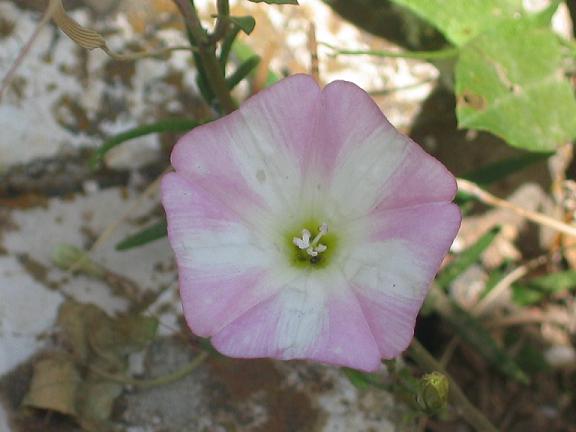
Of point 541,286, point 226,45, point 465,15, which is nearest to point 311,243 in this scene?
point 226,45

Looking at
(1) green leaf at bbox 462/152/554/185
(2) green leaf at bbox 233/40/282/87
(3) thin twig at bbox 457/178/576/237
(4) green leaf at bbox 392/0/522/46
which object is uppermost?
(4) green leaf at bbox 392/0/522/46

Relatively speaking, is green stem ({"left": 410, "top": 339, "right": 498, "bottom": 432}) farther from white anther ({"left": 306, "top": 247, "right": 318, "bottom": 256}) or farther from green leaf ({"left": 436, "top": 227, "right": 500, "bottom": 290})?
green leaf ({"left": 436, "top": 227, "right": 500, "bottom": 290})

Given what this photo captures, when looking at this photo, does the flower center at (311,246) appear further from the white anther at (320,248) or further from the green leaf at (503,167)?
the green leaf at (503,167)

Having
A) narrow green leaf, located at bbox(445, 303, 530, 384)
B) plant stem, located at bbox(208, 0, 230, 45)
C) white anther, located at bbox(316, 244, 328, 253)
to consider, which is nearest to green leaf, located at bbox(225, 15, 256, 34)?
plant stem, located at bbox(208, 0, 230, 45)

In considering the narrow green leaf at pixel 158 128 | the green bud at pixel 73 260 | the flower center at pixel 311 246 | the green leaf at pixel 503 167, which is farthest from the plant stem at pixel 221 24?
the green leaf at pixel 503 167

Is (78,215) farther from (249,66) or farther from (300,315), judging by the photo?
(300,315)

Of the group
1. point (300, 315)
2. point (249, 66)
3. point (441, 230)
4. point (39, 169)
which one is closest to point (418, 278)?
point (441, 230)
